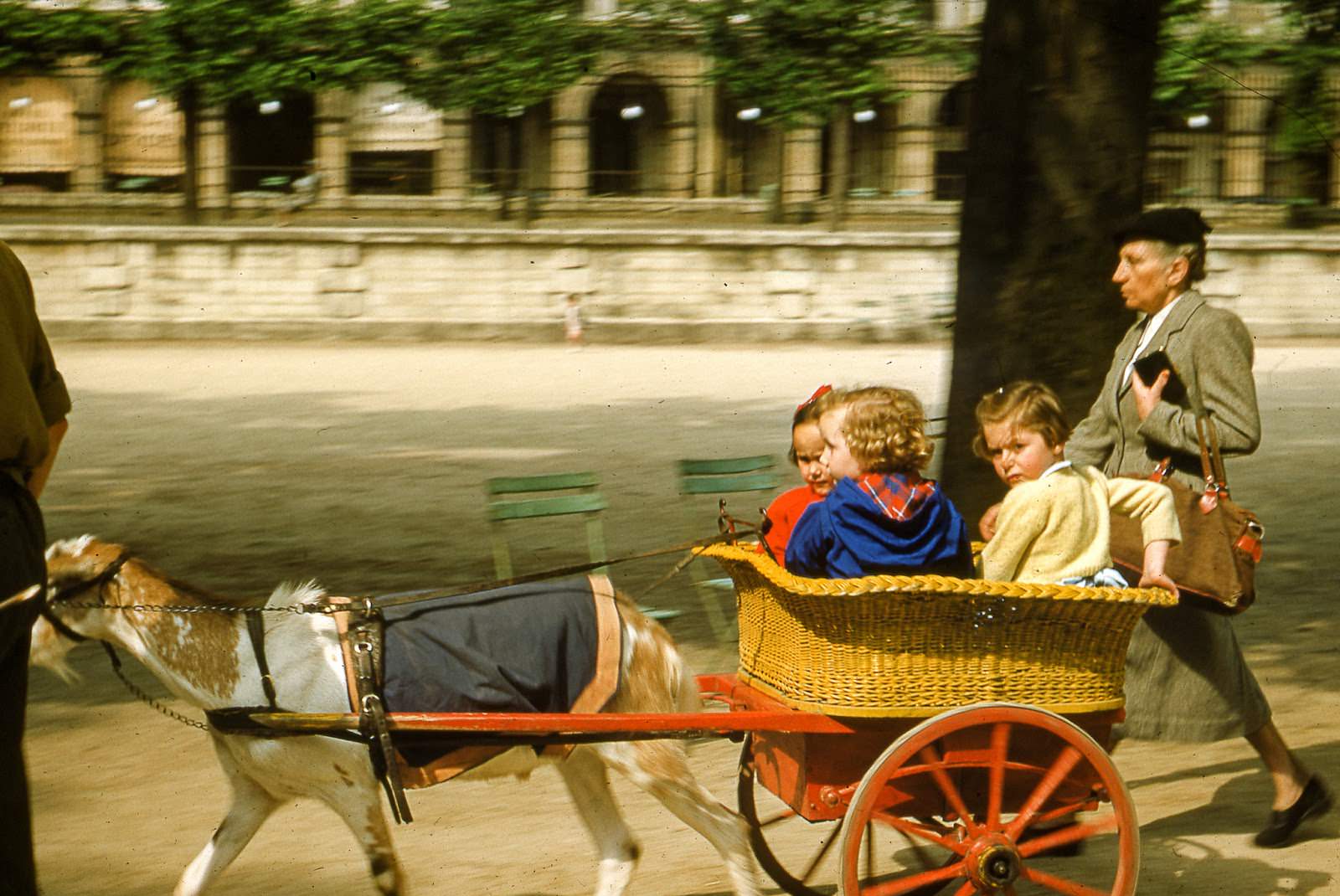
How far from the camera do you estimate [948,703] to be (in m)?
4.01

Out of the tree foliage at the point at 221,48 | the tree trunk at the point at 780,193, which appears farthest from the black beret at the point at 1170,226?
the tree foliage at the point at 221,48

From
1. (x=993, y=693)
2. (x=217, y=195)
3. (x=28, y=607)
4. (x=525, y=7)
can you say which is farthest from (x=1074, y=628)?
(x=217, y=195)

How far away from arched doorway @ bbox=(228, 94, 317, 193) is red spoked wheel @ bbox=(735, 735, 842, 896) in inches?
848

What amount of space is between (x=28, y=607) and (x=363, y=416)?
13.0m

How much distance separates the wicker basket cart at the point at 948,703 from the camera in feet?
12.8

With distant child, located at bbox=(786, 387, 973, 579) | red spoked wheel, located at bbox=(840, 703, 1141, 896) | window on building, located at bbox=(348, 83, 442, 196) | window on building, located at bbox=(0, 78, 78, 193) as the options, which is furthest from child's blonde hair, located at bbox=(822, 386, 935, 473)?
window on building, located at bbox=(0, 78, 78, 193)

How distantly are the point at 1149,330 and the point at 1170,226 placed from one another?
32 centimetres

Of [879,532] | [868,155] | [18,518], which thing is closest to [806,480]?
[879,532]

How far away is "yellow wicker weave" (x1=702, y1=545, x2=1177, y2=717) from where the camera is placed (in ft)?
12.6

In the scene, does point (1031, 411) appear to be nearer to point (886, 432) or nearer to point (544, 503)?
point (886, 432)

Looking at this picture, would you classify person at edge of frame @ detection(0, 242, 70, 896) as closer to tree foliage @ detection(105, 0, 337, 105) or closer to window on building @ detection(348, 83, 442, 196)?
tree foliage @ detection(105, 0, 337, 105)

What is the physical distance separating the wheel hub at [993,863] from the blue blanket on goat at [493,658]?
0.98 m

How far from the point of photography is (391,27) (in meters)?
27.0

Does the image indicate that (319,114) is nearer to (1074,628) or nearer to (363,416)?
(363,416)
